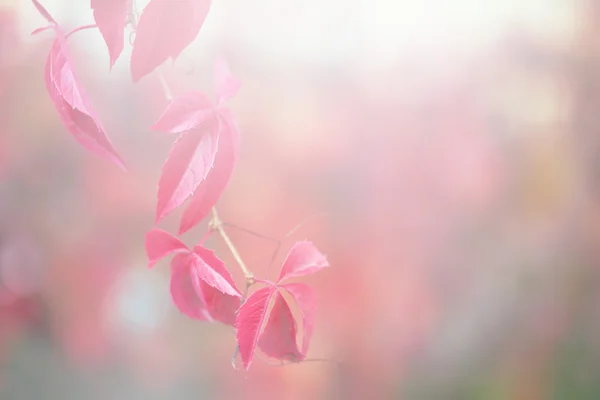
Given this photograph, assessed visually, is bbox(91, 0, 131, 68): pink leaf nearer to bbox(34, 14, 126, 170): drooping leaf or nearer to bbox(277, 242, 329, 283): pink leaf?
bbox(34, 14, 126, 170): drooping leaf

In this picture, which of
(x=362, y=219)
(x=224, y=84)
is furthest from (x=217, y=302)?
(x=362, y=219)

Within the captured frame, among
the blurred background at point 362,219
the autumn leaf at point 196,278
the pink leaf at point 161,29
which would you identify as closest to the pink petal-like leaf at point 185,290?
the autumn leaf at point 196,278

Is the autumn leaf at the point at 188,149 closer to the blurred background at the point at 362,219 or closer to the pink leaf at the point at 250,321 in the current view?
the pink leaf at the point at 250,321

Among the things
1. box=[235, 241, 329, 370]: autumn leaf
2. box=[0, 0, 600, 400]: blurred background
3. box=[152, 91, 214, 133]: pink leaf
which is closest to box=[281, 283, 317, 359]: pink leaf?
box=[235, 241, 329, 370]: autumn leaf

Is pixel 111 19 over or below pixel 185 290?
over

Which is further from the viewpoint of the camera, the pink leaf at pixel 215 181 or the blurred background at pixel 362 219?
the blurred background at pixel 362 219

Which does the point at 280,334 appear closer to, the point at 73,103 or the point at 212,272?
the point at 212,272

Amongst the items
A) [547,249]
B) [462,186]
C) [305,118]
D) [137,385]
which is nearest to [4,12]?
[305,118]
